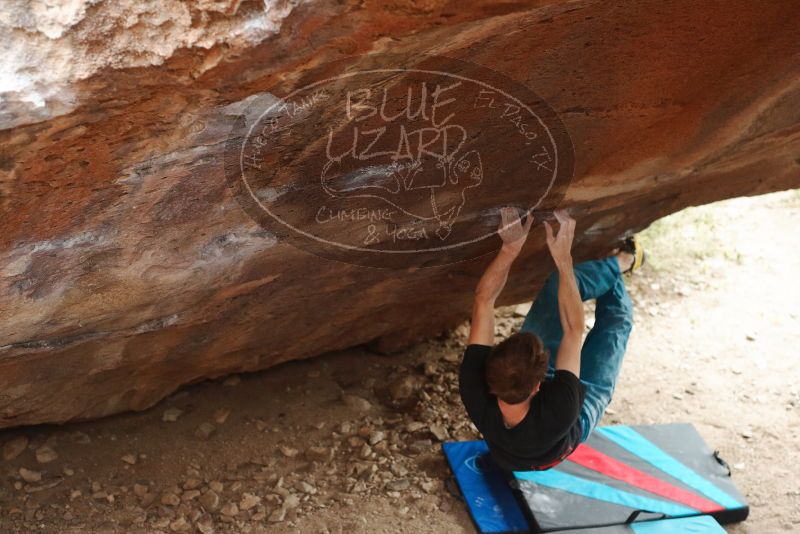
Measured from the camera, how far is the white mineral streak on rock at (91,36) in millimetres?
1591

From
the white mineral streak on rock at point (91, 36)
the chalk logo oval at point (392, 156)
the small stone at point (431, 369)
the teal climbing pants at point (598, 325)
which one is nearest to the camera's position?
the white mineral streak on rock at point (91, 36)

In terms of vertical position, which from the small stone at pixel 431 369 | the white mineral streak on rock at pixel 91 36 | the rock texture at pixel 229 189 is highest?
the white mineral streak on rock at pixel 91 36

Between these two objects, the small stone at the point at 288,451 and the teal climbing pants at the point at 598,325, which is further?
the small stone at the point at 288,451

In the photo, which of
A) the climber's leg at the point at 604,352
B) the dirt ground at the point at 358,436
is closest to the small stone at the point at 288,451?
the dirt ground at the point at 358,436

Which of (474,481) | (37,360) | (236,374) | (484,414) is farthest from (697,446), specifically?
(37,360)

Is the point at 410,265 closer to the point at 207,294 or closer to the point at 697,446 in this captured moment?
the point at 207,294

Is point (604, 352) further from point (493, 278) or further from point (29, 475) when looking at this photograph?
point (29, 475)

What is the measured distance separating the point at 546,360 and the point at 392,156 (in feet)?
2.92

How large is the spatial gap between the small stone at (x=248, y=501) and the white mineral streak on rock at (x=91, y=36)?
5.98 ft

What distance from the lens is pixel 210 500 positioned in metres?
3.07

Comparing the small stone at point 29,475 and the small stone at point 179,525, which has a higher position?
the small stone at point 29,475

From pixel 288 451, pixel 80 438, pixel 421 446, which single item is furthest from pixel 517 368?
pixel 80 438

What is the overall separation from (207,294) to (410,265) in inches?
30.2

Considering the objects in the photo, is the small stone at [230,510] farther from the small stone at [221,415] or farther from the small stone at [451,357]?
the small stone at [451,357]
